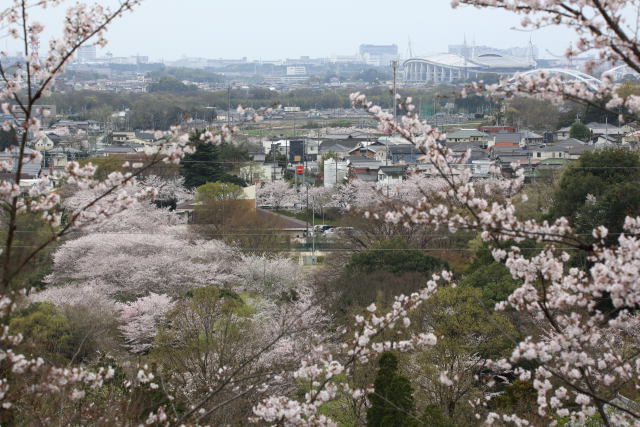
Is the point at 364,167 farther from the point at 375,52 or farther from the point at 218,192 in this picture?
the point at 375,52

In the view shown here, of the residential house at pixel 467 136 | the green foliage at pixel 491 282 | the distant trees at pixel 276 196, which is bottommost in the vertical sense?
the distant trees at pixel 276 196

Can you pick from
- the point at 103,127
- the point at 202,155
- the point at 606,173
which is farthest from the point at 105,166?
the point at 103,127

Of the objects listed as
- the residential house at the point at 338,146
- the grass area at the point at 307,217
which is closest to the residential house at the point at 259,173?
the grass area at the point at 307,217

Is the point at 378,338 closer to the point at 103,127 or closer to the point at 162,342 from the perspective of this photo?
the point at 162,342

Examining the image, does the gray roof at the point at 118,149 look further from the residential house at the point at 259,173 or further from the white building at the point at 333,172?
the white building at the point at 333,172

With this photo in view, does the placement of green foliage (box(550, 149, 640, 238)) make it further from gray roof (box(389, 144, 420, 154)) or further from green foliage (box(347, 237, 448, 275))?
gray roof (box(389, 144, 420, 154))

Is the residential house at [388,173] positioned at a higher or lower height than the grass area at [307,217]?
higher
